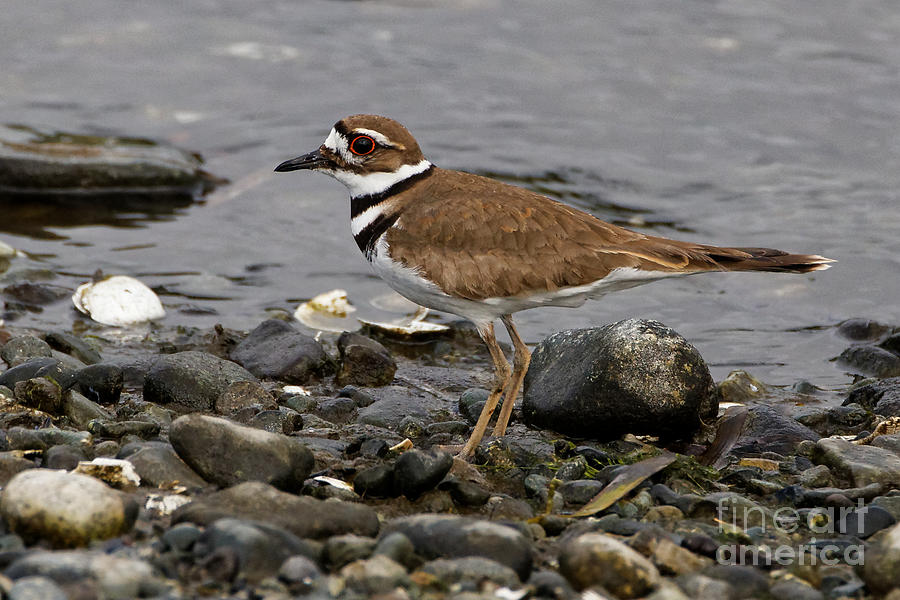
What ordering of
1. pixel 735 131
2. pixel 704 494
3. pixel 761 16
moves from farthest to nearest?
1. pixel 761 16
2. pixel 735 131
3. pixel 704 494

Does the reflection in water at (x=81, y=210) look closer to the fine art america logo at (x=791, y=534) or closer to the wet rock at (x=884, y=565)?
the fine art america logo at (x=791, y=534)

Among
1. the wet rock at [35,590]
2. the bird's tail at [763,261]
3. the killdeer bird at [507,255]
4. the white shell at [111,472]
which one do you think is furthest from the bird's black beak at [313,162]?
the wet rock at [35,590]

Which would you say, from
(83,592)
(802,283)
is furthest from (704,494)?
(802,283)

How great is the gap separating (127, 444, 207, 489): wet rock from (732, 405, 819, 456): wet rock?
3065mm

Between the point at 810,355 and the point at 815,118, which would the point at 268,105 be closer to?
the point at 815,118

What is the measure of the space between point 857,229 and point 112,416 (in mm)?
7524

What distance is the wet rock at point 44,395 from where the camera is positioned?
5.68 meters

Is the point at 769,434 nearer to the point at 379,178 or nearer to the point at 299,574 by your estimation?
the point at 379,178

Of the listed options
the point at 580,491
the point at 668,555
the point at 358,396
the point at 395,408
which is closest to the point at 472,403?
the point at 395,408

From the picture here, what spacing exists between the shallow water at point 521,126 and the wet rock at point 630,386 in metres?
2.10

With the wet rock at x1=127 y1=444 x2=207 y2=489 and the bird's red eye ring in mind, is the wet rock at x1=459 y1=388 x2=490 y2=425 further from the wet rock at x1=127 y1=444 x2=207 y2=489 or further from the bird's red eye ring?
the wet rock at x1=127 y1=444 x2=207 y2=489

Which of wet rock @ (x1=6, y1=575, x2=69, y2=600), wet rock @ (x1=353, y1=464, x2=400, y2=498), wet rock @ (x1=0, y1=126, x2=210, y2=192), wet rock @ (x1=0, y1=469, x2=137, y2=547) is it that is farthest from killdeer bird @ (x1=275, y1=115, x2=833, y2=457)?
wet rock @ (x1=0, y1=126, x2=210, y2=192)

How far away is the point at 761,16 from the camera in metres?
14.7

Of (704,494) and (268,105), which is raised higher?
(268,105)
